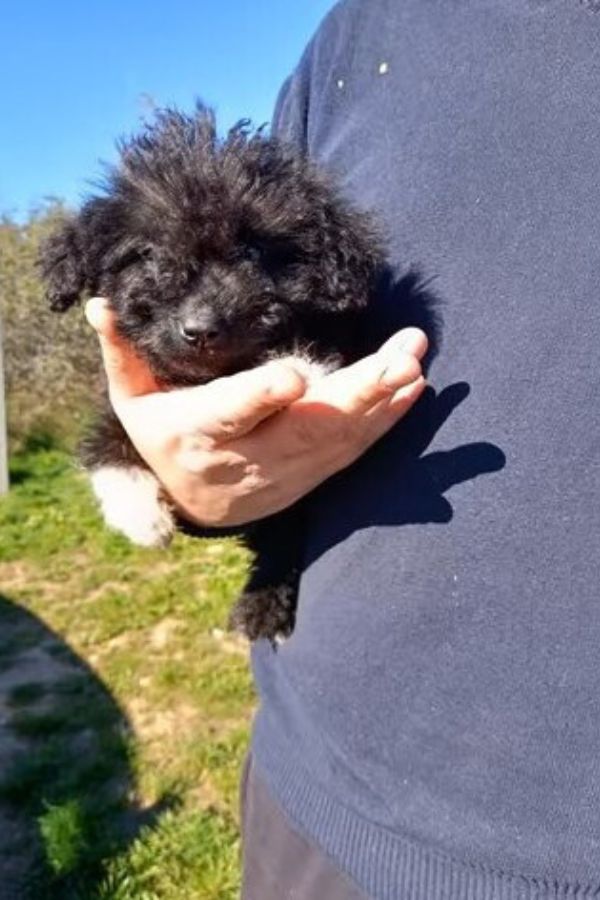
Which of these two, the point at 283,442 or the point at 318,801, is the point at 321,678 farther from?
the point at 283,442

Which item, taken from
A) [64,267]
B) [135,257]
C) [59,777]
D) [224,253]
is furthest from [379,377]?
[59,777]

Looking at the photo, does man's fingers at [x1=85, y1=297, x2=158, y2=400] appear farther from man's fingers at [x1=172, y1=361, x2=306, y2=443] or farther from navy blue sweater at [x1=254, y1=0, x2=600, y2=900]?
navy blue sweater at [x1=254, y1=0, x2=600, y2=900]

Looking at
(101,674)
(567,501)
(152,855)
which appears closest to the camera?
(567,501)

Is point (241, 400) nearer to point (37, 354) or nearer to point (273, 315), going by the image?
point (273, 315)

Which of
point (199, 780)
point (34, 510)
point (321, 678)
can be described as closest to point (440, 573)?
point (321, 678)

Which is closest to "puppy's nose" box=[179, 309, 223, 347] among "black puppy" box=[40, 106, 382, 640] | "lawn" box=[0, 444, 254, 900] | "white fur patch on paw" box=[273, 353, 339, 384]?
"black puppy" box=[40, 106, 382, 640]
